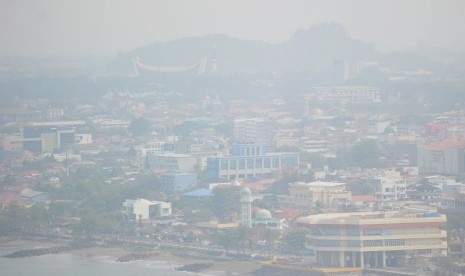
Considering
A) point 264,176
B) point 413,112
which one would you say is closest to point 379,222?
point 264,176

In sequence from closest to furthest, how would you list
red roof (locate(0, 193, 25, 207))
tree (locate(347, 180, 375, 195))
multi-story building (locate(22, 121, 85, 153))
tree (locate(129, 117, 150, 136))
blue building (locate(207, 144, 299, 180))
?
tree (locate(347, 180, 375, 195))
red roof (locate(0, 193, 25, 207))
blue building (locate(207, 144, 299, 180))
multi-story building (locate(22, 121, 85, 153))
tree (locate(129, 117, 150, 136))

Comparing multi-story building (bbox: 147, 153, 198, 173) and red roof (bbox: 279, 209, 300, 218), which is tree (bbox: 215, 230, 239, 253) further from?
multi-story building (bbox: 147, 153, 198, 173)

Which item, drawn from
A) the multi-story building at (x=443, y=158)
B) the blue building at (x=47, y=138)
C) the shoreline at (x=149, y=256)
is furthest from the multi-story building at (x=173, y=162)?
the shoreline at (x=149, y=256)

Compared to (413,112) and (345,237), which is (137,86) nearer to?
(413,112)

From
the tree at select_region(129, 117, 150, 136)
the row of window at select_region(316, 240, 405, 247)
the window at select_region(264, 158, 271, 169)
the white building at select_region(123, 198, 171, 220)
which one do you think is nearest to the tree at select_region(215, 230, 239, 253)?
the row of window at select_region(316, 240, 405, 247)

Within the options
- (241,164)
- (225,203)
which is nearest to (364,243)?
(225,203)

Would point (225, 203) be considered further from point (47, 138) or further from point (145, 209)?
point (47, 138)

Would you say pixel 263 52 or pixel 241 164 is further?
pixel 263 52
